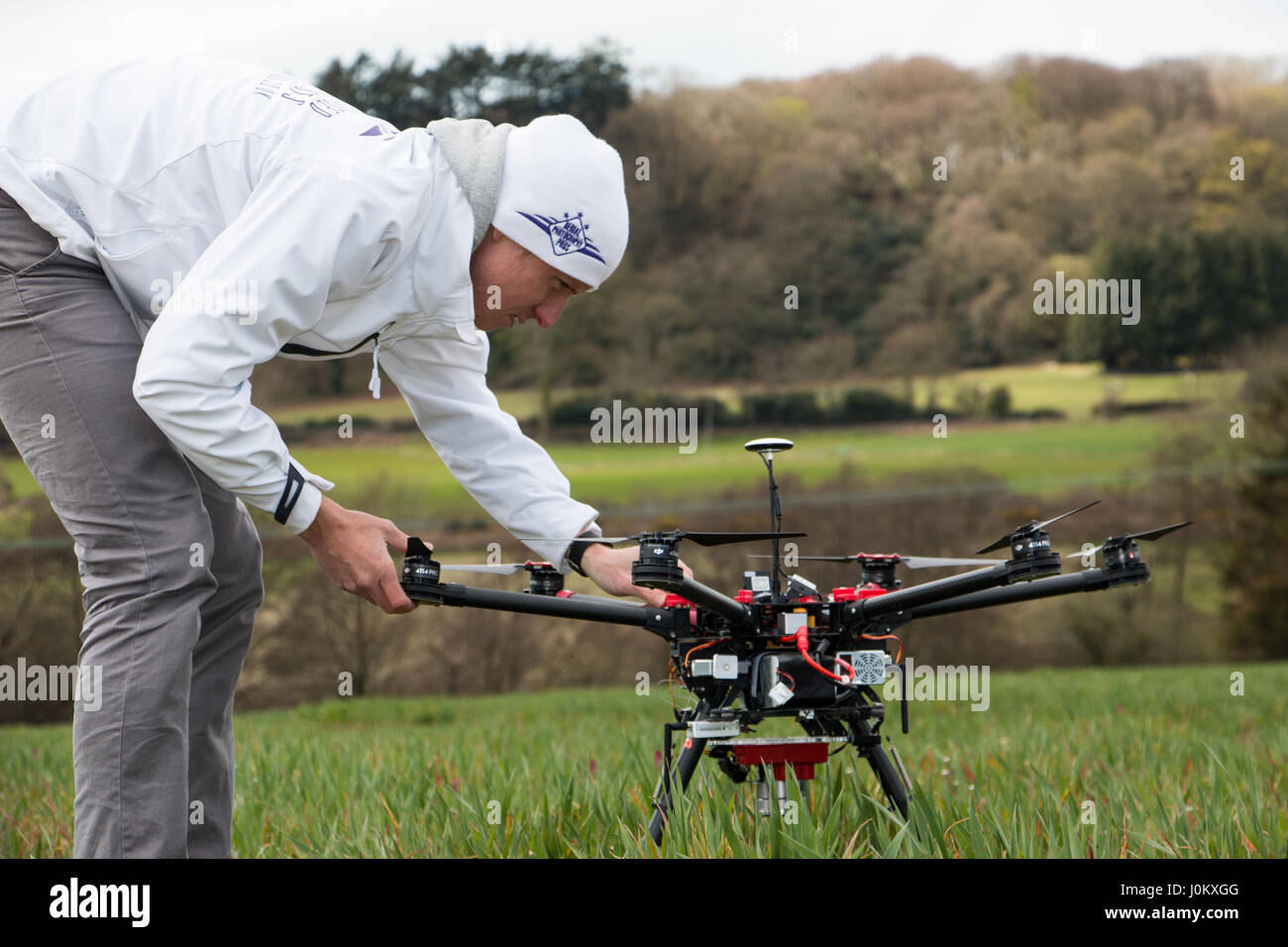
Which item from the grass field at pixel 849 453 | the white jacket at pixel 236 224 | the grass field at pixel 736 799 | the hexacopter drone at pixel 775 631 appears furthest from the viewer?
the grass field at pixel 849 453

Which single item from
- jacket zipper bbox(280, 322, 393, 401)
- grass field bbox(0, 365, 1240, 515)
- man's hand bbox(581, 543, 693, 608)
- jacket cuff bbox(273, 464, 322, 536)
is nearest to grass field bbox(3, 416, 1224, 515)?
grass field bbox(0, 365, 1240, 515)

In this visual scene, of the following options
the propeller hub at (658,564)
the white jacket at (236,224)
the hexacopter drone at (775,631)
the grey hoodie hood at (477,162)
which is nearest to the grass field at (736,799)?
the hexacopter drone at (775,631)

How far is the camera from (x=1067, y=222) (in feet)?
104

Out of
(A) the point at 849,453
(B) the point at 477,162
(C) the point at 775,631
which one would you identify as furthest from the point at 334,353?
(A) the point at 849,453

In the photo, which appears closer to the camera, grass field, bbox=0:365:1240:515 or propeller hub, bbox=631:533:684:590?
propeller hub, bbox=631:533:684:590

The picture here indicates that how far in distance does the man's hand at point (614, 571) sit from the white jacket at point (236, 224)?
2.47 ft

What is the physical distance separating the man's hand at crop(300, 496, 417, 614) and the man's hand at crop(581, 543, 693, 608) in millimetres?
691

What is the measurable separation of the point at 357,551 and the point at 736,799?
1207 mm

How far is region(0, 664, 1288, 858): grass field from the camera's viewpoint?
285 centimetres

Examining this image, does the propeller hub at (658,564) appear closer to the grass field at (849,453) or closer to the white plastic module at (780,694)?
the white plastic module at (780,694)

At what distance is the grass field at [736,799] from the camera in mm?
2850

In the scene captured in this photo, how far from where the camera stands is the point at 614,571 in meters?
3.18

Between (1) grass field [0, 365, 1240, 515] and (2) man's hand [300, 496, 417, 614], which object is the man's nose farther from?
(1) grass field [0, 365, 1240, 515]
